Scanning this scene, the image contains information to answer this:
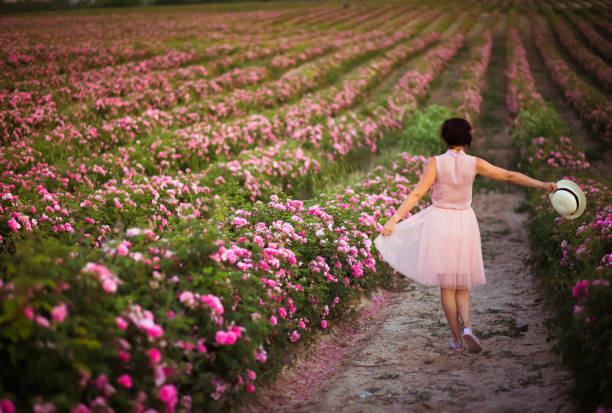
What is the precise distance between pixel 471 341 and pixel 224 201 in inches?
137

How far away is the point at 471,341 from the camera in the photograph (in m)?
4.41

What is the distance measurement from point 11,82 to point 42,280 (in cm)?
1427

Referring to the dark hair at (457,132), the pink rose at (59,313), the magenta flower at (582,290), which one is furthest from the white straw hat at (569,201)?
the pink rose at (59,313)

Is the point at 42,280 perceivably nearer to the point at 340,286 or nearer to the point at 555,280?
the point at 340,286

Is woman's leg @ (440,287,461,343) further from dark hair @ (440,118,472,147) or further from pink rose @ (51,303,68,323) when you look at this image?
pink rose @ (51,303,68,323)

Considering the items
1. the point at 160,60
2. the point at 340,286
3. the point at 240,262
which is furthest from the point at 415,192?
the point at 160,60

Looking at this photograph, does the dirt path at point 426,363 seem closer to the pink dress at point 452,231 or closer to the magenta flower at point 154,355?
the pink dress at point 452,231

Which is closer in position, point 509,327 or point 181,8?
point 509,327

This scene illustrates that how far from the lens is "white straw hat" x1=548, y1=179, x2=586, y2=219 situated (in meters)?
4.22

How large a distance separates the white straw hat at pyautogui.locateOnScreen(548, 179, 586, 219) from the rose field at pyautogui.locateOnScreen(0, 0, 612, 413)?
0.50 metres

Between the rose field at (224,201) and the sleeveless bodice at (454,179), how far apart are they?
3.88ft

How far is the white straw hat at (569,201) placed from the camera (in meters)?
4.22

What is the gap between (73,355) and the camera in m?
2.40

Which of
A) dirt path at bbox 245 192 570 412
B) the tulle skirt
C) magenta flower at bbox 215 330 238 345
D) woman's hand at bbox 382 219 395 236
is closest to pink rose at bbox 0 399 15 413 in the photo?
magenta flower at bbox 215 330 238 345
